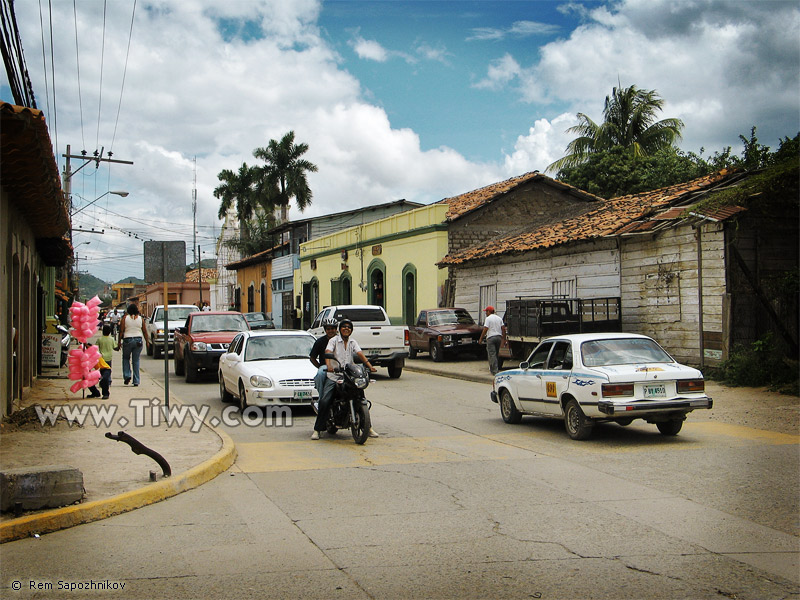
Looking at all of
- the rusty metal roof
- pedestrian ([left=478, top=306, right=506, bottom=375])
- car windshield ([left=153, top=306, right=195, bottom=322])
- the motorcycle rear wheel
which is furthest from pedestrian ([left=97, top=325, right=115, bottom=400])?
car windshield ([left=153, top=306, right=195, bottom=322])

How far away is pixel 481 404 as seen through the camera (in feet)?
50.8

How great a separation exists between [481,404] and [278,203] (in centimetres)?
5013

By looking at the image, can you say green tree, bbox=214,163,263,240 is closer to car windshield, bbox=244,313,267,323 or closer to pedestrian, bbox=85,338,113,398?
car windshield, bbox=244,313,267,323

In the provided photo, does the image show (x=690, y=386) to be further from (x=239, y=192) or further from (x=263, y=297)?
(x=239, y=192)

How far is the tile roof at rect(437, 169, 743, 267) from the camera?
2019 cm

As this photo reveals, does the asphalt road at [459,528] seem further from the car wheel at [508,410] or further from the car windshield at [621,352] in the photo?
the car wheel at [508,410]

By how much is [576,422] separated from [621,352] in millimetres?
1187

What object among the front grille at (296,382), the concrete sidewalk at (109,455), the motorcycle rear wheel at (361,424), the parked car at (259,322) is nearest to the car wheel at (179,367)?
the concrete sidewalk at (109,455)

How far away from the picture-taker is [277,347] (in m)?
14.6

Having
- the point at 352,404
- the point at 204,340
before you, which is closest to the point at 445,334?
the point at 204,340

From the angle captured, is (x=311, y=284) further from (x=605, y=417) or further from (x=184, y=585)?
(x=184, y=585)

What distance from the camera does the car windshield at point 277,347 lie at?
14344mm

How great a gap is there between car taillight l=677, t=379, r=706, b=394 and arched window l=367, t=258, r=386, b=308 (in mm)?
27829

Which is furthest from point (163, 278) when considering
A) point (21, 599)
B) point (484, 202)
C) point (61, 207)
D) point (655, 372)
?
point (484, 202)
